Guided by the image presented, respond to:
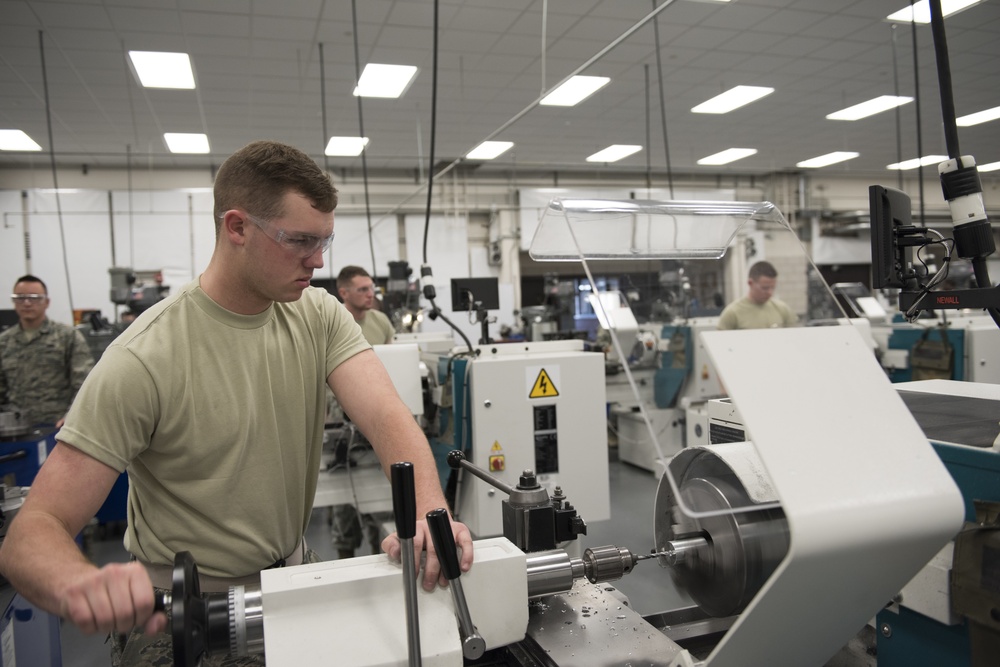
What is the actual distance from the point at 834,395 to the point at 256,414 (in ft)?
2.87

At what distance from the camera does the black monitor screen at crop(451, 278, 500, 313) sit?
283cm

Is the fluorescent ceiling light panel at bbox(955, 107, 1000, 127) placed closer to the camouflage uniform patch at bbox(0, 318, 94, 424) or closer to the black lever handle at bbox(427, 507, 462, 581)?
the black lever handle at bbox(427, 507, 462, 581)

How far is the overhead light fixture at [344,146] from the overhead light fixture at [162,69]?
2.00 m

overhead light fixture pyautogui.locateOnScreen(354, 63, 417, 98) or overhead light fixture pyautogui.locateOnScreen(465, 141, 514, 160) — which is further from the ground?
overhead light fixture pyautogui.locateOnScreen(465, 141, 514, 160)

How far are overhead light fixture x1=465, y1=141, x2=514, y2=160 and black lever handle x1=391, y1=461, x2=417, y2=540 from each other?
7.16 m

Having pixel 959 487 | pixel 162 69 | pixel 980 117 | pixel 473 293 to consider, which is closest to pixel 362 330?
pixel 473 293

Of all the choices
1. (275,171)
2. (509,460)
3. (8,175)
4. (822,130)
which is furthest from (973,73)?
(8,175)

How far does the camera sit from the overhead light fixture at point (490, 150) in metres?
7.63

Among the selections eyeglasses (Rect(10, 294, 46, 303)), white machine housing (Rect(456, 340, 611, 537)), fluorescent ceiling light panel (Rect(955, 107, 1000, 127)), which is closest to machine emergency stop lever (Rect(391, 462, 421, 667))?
white machine housing (Rect(456, 340, 611, 537))

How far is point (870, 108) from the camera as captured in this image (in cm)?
681

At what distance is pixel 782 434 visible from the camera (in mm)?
639

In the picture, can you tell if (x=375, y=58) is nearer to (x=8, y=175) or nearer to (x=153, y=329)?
Result: (x=153, y=329)

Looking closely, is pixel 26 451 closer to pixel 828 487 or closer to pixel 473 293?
pixel 473 293

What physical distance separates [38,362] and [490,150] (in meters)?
5.53
